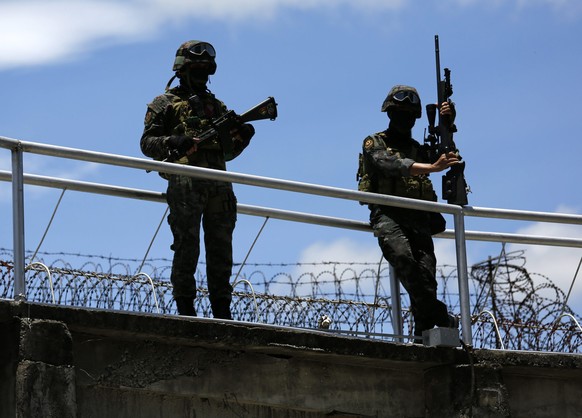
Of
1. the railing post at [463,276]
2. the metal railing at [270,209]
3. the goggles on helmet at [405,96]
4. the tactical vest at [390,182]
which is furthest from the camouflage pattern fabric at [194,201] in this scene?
the railing post at [463,276]

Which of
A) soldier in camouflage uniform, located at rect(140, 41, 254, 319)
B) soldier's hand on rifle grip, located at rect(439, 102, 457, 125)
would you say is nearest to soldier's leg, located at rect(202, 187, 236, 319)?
soldier in camouflage uniform, located at rect(140, 41, 254, 319)

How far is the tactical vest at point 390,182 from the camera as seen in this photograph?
11.0 meters

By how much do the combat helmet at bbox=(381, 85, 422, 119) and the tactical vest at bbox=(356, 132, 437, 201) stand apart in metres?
0.24

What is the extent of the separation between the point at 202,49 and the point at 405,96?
1453mm

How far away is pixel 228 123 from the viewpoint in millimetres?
10688

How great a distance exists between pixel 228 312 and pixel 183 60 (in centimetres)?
169

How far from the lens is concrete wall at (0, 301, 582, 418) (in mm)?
9164

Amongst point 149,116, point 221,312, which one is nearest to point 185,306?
point 221,312

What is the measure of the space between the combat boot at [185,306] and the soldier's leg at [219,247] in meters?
0.18

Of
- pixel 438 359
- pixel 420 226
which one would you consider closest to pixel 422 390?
pixel 438 359

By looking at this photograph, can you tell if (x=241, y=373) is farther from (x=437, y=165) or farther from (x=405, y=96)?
(x=405, y=96)

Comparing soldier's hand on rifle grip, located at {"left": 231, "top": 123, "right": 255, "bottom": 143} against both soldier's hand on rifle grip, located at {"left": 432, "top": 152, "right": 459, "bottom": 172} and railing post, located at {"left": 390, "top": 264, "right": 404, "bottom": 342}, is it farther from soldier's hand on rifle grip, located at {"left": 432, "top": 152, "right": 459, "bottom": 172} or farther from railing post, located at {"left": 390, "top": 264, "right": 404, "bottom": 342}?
railing post, located at {"left": 390, "top": 264, "right": 404, "bottom": 342}

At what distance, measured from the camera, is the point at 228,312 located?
10492 mm

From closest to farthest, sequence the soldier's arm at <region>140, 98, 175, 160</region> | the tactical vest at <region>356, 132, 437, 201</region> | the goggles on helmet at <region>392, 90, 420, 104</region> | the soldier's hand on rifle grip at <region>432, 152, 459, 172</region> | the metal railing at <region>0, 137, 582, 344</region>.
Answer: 1. the metal railing at <region>0, 137, 582, 344</region>
2. the soldier's arm at <region>140, 98, 175, 160</region>
3. the soldier's hand on rifle grip at <region>432, 152, 459, 172</region>
4. the tactical vest at <region>356, 132, 437, 201</region>
5. the goggles on helmet at <region>392, 90, 420, 104</region>
